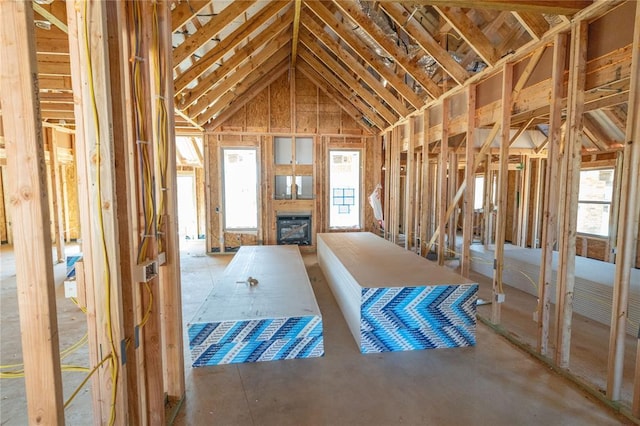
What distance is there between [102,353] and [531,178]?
8602 mm

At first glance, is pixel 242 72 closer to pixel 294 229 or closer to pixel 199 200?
pixel 294 229

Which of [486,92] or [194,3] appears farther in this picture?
[486,92]

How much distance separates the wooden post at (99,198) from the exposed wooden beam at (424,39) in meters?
3.22

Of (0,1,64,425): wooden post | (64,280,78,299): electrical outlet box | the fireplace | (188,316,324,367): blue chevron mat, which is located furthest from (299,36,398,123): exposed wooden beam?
(64,280,78,299): electrical outlet box

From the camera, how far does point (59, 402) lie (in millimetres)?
1147

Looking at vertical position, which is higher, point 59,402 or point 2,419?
point 59,402

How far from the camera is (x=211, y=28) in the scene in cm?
377

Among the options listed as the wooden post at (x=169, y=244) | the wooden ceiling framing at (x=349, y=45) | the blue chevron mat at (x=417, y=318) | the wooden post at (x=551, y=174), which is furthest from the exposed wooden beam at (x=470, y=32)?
the wooden post at (x=169, y=244)

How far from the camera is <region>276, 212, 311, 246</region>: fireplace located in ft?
23.7

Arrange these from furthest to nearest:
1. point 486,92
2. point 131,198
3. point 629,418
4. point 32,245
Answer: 1. point 486,92
2. point 629,418
3. point 131,198
4. point 32,245

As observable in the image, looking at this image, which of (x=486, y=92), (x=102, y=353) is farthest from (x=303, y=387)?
(x=486, y=92)

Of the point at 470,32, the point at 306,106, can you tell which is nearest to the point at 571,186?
the point at 470,32

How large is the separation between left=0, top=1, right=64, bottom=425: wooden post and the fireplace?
6.08 meters

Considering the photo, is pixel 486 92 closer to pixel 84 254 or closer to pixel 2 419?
pixel 84 254
